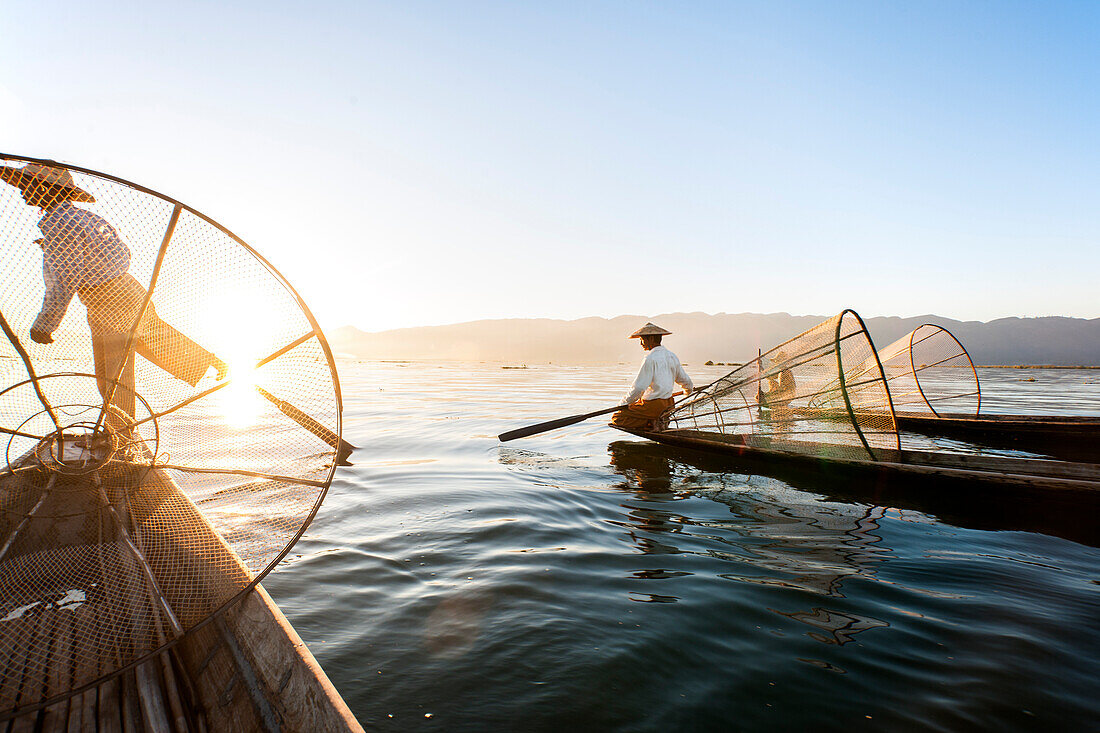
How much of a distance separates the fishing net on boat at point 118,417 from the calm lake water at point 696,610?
84cm

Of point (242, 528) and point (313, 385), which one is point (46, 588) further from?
point (313, 385)

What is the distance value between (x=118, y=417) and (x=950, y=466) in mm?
8260

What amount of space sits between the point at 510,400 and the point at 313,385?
17.4 meters

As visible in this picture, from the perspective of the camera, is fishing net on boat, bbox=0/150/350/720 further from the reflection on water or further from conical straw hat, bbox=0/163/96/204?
the reflection on water

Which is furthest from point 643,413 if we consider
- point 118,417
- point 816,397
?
point 118,417

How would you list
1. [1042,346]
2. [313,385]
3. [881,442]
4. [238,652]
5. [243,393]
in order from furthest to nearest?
1. [1042,346]
2. [881,442]
3. [243,393]
4. [313,385]
5. [238,652]

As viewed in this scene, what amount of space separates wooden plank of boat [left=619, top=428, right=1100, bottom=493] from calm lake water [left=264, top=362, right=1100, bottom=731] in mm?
374

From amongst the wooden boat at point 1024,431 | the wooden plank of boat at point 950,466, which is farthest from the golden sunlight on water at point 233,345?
the wooden boat at point 1024,431

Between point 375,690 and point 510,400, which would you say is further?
point 510,400

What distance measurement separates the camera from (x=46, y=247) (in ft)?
9.98

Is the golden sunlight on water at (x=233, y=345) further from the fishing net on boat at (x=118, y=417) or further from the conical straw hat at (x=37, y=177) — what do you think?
the conical straw hat at (x=37, y=177)

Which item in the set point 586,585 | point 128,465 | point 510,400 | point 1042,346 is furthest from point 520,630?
point 1042,346

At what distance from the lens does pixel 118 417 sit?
12.7 ft

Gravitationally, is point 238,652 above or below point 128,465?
below
